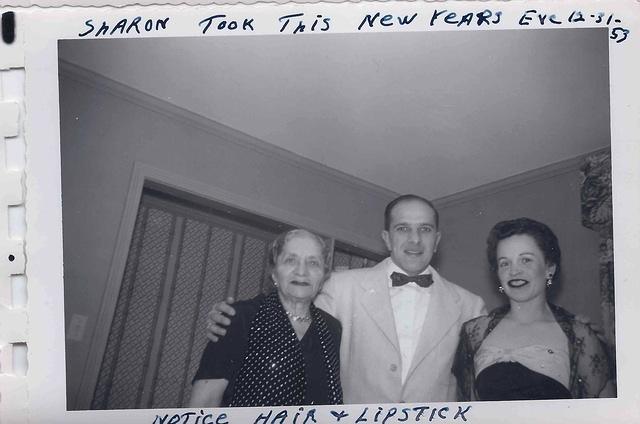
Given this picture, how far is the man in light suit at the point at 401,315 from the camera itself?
5.37ft

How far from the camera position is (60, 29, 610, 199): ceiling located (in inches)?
64.4

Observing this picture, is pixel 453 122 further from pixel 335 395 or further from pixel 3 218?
pixel 3 218

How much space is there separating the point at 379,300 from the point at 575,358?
14.7 inches

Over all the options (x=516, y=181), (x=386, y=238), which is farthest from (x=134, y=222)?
(x=516, y=181)

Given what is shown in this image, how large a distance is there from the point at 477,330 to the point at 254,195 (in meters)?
0.48

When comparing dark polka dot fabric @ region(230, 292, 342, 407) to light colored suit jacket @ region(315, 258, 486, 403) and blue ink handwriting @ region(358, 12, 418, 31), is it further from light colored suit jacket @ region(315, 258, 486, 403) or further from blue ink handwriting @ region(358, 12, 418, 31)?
blue ink handwriting @ region(358, 12, 418, 31)

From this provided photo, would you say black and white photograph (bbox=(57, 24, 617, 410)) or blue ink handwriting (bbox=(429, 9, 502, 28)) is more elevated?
blue ink handwriting (bbox=(429, 9, 502, 28))

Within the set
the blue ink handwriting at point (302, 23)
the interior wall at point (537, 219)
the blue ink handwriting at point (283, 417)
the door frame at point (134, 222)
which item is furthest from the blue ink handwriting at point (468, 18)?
the blue ink handwriting at point (283, 417)

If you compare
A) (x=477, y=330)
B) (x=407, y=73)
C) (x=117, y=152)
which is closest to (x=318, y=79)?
(x=407, y=73)

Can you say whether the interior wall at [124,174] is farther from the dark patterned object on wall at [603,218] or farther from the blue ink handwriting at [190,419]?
the dark patterned object on wall at [603,218]

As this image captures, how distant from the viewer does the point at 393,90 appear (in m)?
1.65

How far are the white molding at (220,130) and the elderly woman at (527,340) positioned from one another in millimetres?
264

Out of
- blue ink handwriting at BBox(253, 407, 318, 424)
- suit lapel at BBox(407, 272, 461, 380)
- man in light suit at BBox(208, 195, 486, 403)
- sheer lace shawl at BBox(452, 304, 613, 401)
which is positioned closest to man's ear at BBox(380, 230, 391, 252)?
man in light suit at BBox(208, 195, 486, 403)

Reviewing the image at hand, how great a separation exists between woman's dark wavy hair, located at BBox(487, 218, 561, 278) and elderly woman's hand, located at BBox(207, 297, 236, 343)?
19.0 inches
